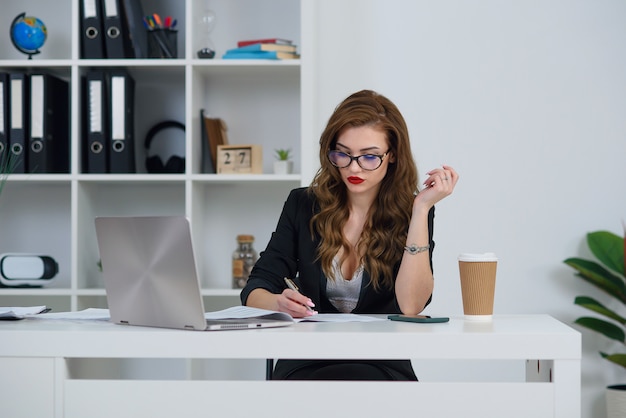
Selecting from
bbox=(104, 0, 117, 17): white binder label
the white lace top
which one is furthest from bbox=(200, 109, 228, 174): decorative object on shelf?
the white lace top

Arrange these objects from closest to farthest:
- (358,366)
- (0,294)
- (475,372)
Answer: (358,366), (0,294), (475,372)

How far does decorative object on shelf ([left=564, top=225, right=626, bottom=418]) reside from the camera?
10.8 feet

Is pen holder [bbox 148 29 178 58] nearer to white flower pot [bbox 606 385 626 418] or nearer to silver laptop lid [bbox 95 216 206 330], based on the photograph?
silver laptop lid [bbox 95 216 206 330]

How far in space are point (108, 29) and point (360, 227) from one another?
1.60 metres

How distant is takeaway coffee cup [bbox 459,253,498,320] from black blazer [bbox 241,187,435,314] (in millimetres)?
431

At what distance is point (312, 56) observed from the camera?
129 inches

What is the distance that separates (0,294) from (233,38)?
4.64ft

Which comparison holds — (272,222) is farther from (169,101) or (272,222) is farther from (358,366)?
(358,366)

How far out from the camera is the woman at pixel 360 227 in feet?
6.73

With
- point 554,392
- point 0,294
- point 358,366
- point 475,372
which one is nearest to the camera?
point 554,392

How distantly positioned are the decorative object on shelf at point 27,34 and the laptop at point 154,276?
2.03m

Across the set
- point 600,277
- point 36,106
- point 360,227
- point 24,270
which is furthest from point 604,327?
point 36,106

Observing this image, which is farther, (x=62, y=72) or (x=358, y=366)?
(x=62, y=72)

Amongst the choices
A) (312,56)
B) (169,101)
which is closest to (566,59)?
(312,56)
